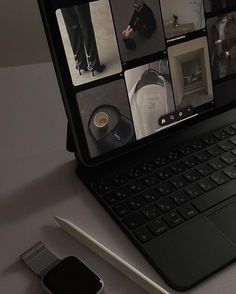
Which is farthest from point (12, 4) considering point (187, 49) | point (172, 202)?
point (172, 202)

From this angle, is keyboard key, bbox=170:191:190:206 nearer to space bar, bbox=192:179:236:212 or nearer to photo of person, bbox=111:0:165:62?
space bar, bbox=192:179:236:212

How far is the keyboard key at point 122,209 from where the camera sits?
516 mm

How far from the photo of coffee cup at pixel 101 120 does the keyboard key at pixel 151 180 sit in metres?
0.08

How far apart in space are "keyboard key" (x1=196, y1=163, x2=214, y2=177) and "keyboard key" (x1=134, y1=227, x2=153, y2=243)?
4.4 inches

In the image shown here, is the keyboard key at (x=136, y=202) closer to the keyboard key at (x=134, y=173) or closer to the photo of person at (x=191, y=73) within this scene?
the keyboard key at (x=134, y=173)

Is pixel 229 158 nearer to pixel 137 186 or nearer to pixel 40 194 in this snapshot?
pixel 137 186

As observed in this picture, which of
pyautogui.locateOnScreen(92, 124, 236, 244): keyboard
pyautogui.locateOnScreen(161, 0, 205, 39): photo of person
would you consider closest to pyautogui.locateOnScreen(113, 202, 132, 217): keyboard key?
pyautogui.locateOnScreen(92, 124, 236, 244): keyboard

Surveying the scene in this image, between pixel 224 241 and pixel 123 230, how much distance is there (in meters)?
0.11

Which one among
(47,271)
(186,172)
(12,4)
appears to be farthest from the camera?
(12,4)

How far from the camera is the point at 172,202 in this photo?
52 centimetres

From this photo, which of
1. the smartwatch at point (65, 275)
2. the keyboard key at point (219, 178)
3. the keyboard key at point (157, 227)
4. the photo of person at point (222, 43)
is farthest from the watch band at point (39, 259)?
the photo of person at point (222, 43)

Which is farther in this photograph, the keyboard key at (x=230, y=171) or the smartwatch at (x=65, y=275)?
the keyboard key at (x=230, y=171)

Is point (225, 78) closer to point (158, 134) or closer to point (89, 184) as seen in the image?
point (158, 134)

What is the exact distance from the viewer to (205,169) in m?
0.56
